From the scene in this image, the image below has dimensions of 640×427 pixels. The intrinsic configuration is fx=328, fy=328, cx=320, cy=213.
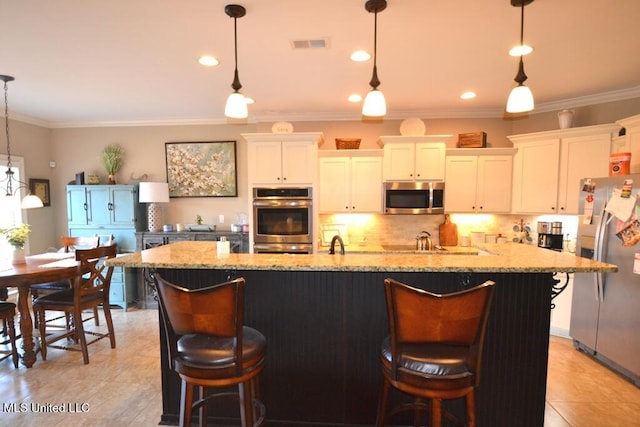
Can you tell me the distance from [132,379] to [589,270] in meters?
3.30

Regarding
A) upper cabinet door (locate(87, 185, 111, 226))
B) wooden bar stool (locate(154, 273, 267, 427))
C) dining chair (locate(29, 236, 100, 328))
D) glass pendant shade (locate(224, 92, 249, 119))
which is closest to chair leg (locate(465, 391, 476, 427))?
wooden bar stool (locate(154, 273, 267, 427))

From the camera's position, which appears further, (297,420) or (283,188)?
(283,188)

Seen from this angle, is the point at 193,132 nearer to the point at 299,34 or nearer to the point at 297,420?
the point at 299,34

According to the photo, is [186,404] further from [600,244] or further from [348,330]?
[600,244]

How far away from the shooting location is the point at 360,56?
2.62m

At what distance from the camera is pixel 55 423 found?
2193mm

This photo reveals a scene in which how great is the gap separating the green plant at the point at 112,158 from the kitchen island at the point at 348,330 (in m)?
3.43

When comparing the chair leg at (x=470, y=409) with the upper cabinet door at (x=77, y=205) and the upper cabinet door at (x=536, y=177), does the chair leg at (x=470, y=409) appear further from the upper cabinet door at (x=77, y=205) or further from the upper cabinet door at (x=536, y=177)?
the upper cabinet door at (x=77, y=205)

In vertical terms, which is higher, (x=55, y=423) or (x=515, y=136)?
(x=515, y=136)

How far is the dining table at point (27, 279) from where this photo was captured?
2.78 m

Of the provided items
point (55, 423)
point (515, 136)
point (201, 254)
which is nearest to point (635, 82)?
point (515, 136)

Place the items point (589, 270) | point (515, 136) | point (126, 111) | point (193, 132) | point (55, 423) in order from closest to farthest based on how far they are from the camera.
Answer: point (589, 270)
point (55, 423)
point (515, 136)
point (126, 111)
point (193, 132)

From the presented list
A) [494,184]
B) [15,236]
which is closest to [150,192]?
[15,236]

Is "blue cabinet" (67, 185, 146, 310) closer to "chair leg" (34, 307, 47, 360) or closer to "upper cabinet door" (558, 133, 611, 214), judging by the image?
"chair leg" (34, 307, 47, 360)
